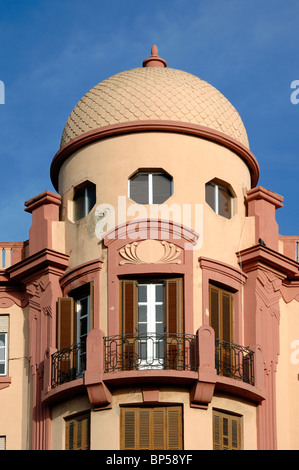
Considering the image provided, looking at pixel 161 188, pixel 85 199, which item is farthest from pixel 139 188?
pixel 85 199

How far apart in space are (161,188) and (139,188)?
0.65 m

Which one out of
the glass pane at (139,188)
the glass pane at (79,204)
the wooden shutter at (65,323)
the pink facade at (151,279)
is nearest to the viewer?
the pink facade at (151,279)

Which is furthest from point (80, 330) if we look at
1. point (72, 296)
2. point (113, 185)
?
point (113, 185)

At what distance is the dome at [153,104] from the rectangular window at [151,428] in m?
8.97

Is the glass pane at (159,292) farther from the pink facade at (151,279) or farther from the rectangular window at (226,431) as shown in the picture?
the rectangular window at (226,431)

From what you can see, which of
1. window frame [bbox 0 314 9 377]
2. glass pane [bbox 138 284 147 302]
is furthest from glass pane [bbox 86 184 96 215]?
window frame [bbox 0 314 9 377]

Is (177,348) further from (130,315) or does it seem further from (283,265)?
(283,265)

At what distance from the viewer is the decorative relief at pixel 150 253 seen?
48.1 m

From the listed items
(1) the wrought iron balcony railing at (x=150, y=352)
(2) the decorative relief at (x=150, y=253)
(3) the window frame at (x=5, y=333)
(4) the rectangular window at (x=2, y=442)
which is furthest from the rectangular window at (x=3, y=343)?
(2) the decorative relief at (x=150, y=253)

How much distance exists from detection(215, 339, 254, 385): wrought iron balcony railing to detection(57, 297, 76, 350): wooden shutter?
4232 mm

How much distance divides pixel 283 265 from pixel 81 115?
7.75 metres

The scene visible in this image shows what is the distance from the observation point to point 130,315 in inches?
1877

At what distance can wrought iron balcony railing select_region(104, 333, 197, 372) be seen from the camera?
153 ft

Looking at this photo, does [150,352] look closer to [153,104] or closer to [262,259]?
[262,259]
